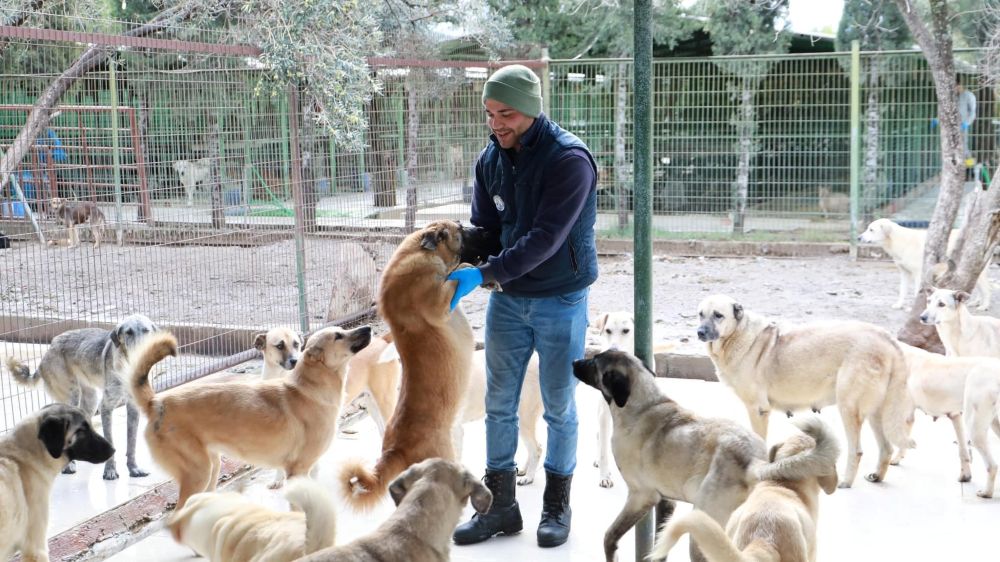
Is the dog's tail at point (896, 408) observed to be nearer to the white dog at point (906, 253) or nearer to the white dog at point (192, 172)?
the white dog at point (906, 253)

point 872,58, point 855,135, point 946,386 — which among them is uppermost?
point 872,58

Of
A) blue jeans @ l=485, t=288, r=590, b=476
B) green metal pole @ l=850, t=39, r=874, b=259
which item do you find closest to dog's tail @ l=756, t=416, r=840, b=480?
blue jeans @ l=485, t=288, r=590, b=476

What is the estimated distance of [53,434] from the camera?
3838 millimetres

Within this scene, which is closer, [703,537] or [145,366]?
[703,537]

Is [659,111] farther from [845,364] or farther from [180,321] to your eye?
[845,364]

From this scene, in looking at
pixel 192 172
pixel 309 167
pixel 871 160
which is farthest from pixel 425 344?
pixel 871 160

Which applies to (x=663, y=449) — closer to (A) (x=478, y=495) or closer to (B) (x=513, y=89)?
(A) (x=478, y=495)

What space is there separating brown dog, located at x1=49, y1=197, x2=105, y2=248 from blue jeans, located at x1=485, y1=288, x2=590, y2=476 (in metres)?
3.55

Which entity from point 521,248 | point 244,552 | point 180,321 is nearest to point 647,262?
point 521,248

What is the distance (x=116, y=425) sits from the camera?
6398 millimetres

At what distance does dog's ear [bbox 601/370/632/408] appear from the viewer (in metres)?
3.83

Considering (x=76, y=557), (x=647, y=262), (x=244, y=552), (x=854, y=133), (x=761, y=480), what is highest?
(x=854, y=133)

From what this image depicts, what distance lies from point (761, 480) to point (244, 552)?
5.96 ft

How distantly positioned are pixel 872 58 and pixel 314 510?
36.2 feet
